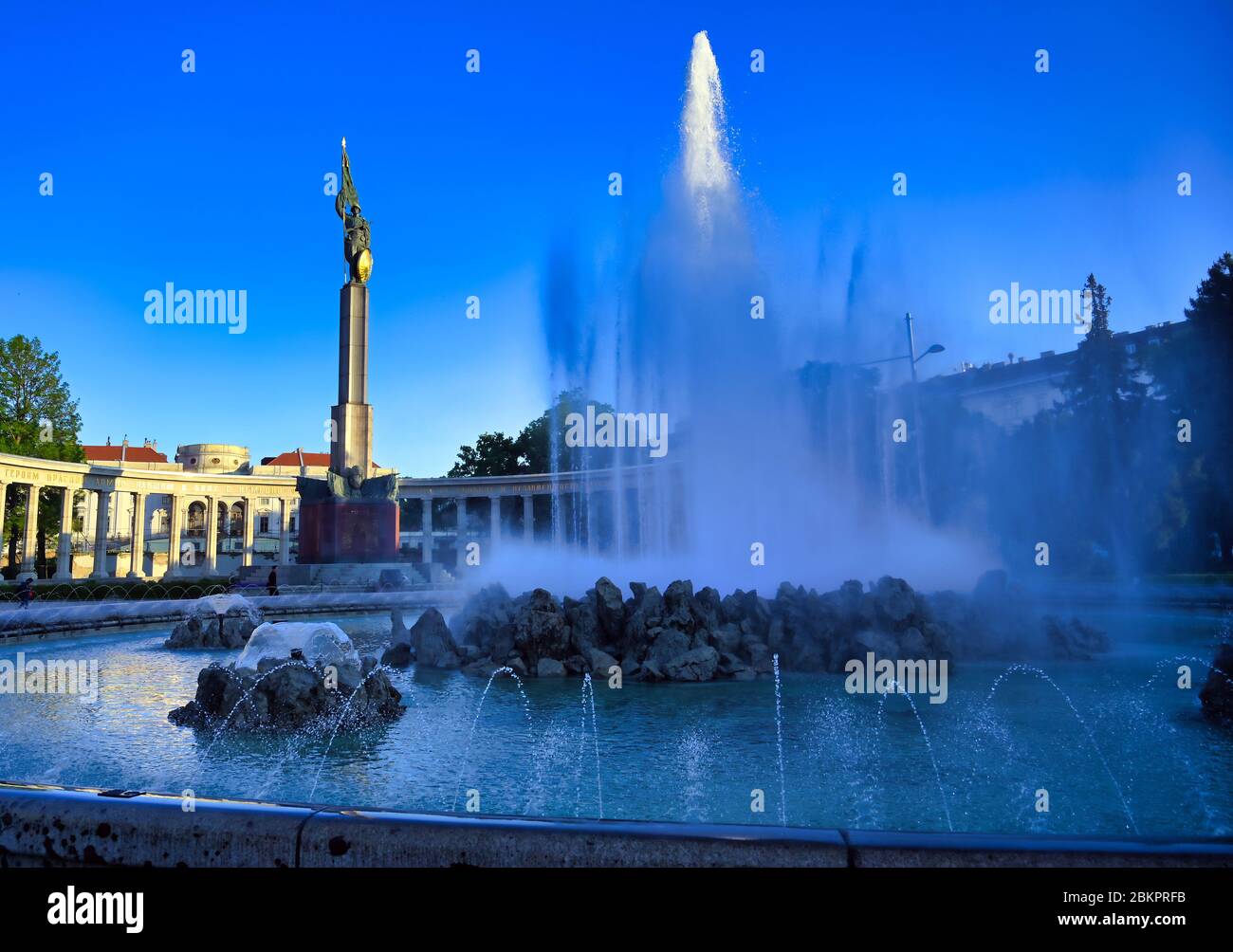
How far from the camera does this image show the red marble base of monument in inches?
1494

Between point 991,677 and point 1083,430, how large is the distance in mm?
39065

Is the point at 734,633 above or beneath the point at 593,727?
above

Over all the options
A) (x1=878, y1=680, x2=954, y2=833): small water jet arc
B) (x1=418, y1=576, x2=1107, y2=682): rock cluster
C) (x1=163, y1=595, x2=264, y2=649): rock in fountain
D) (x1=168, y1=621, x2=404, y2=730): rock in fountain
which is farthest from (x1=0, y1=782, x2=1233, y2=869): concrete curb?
(x1=163, y1=595, x2=264, y2=649): rock in fountain

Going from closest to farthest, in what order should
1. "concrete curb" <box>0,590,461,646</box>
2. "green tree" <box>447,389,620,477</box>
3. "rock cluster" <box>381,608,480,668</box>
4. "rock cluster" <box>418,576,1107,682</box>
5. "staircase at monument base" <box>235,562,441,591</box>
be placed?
"rock cluster" <box>418,576,1107,682</box>
"rock cluster" <box>381,608,480,668</box>
"concrete curb" <box>0,590,461,646</box>
"staircase at monument base" <box>235,562,441,591</box>
"green tree" <box>447,389,620,477</box>

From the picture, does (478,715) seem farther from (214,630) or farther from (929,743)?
(214,630)

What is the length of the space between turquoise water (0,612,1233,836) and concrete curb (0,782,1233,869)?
3.04 metres

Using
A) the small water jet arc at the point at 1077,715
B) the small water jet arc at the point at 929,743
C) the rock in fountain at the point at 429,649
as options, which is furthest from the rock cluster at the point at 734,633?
the small water jet arc at the point at 929,743

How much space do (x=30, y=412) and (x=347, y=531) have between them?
31.0 meters

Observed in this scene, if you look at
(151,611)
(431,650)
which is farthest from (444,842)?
(151,611)

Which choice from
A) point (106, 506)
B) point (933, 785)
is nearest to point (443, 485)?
point (106, 506)

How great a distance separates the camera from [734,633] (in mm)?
14336

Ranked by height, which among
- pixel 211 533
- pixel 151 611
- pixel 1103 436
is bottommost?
pixel 151 611

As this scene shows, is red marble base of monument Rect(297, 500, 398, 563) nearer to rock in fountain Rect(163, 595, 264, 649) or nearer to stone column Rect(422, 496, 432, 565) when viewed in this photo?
rock in fountain Rect(163, 595, 264, 649)
